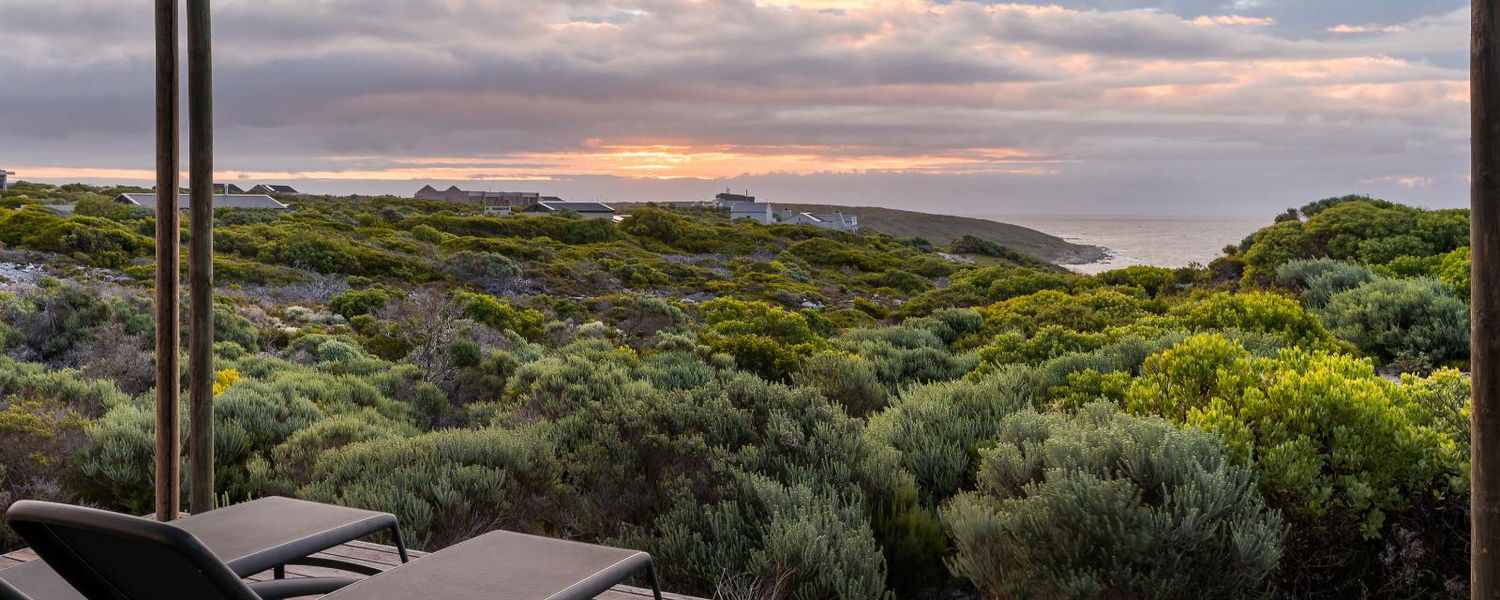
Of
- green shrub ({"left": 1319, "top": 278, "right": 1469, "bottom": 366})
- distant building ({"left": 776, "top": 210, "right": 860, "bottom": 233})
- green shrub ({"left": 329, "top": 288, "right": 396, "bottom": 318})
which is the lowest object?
green shrub ({"left": 329, "top": 288, "right": 396, "bottom": 318})

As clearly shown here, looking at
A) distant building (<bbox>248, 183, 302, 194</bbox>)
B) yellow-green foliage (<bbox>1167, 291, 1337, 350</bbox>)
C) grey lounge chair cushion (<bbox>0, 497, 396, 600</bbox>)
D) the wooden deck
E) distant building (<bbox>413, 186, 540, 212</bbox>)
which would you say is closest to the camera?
grey lounge chair cushion (<bbox>0, 497, 396, 600</bbox>)

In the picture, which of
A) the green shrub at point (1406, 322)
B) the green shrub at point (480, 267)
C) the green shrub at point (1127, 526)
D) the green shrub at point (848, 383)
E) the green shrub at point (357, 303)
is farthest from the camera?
the green shrub at point (480, 267)

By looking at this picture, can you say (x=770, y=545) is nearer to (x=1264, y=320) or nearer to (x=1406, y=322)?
(x=1264, y=320)

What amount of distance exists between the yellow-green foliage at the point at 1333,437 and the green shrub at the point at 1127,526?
223mm

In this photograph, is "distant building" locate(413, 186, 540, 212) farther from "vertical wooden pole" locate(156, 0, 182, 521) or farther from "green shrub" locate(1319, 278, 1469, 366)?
"vertical wooden pole" locate(156, 0, 182, 521)

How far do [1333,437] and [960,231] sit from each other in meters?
94.3

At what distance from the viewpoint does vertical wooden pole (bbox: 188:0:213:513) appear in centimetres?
332

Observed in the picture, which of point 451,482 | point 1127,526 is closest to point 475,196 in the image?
point 451,482

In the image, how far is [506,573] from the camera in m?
2.19

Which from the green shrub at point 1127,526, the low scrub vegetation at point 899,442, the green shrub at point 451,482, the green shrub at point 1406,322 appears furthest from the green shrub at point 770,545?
the green shrub at point 1406,322

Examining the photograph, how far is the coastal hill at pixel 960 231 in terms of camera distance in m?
83.1

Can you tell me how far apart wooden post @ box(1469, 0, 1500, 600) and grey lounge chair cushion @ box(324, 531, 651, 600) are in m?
2.17

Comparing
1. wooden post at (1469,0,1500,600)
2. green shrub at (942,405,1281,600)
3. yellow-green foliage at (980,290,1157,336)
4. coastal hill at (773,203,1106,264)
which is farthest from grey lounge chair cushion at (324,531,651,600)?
coastal hill at (773,203,1106,264)

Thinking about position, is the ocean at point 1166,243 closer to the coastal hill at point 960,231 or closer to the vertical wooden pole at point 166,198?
the coastal hill at point 960,231
